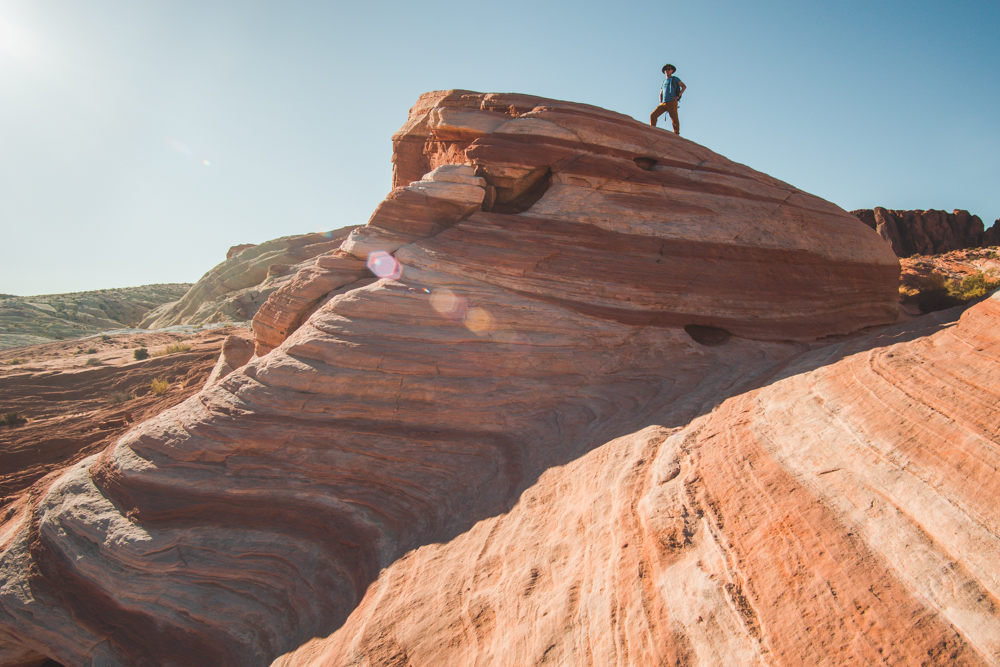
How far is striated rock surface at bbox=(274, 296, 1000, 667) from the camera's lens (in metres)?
2.82

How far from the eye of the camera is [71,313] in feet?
144

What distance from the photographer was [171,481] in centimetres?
688

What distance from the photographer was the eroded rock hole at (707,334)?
9805 mm

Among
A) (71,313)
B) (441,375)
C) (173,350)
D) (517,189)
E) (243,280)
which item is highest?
(243,280)

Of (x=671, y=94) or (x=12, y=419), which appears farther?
(x=12, y=419)

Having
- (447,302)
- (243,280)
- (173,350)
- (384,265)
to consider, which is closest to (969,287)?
(447,302)

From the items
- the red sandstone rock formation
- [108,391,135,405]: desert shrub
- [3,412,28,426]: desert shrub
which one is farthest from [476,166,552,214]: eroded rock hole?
the red sandstone rock formation

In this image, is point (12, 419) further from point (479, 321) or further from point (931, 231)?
point (931, 231)

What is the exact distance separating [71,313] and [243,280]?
622 inches

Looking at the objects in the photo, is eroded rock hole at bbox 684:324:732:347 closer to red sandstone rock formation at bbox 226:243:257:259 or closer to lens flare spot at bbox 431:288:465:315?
lens flare spot at bbox 431:288:465:315

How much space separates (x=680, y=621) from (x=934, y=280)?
2011cm

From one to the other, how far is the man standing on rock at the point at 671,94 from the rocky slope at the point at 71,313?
41.4 meters

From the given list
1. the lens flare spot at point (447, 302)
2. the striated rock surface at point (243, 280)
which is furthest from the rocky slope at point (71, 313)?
the lens flare spot at point (447, 302)

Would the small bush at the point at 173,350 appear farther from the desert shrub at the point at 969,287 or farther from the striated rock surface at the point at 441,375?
the desert shrub at the point at 969,287
